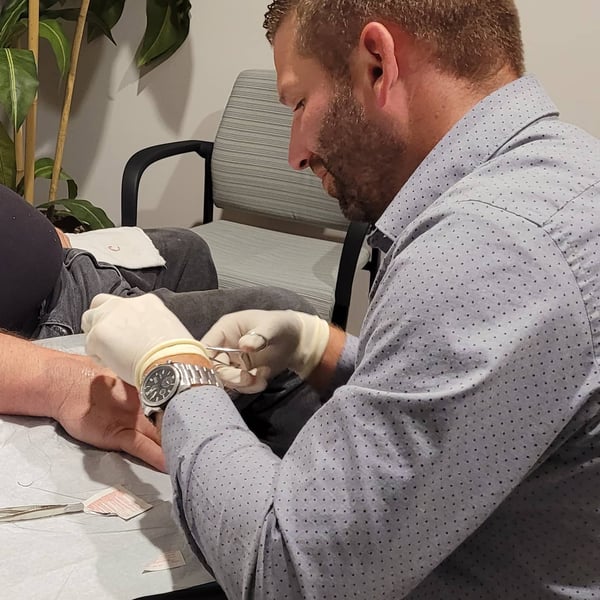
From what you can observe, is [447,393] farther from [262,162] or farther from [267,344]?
[262,162]

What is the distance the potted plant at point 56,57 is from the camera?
6.69ft

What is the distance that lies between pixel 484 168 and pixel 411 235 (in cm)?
10

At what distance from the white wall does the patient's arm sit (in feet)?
5.68

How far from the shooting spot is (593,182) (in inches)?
26.5

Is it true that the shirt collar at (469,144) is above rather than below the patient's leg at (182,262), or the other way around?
above

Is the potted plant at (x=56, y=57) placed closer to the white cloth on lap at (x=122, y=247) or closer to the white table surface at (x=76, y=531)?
the white cloth on lap at (x=122, y=247)

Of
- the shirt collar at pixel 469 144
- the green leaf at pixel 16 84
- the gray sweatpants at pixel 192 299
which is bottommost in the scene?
the gray sweatpants at pixel 192 299

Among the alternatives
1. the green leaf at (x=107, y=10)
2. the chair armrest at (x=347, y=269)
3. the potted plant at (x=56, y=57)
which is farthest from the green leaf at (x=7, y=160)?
the chair armrest at (x=347, y=269)

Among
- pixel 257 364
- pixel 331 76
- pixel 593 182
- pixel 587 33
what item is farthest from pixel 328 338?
pixel 587 33

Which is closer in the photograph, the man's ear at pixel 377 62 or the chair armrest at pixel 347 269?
the man's ear at pixel 377 62

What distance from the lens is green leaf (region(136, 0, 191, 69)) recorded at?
245 centimetres

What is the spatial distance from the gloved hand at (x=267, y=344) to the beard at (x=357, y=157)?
0.24 meters

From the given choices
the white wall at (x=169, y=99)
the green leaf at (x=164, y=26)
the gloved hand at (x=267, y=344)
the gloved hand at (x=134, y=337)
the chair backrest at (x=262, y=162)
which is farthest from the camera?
the green leaf at (x=164, y=26)

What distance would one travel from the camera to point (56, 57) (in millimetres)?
2369
